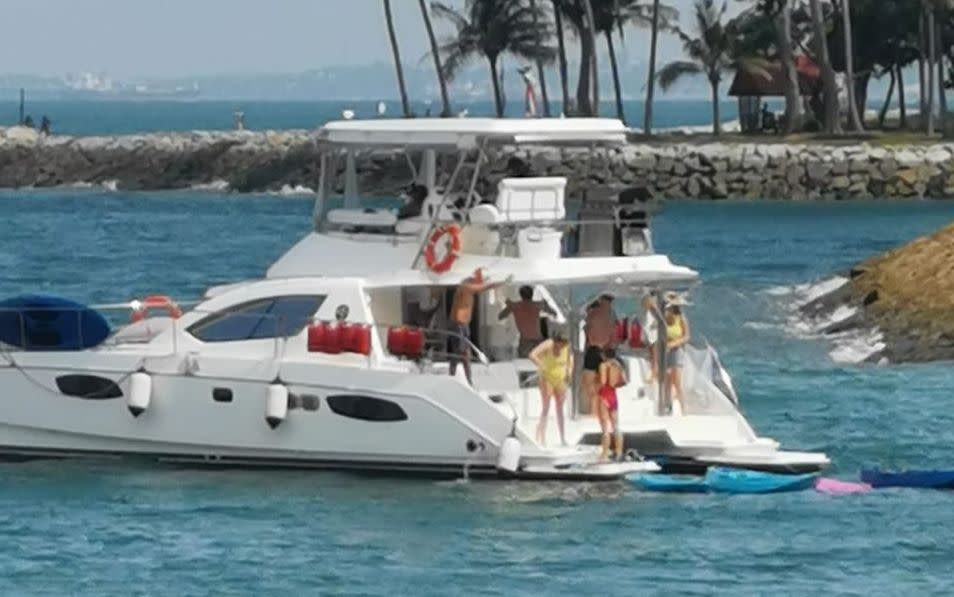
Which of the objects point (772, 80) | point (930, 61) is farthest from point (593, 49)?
point (930, 61)

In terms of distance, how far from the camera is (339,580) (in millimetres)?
23406

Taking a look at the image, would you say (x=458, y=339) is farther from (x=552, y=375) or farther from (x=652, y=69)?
(x=652, y=69)

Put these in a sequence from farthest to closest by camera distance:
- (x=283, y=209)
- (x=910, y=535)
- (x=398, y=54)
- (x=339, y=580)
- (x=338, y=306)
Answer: (x=398, y=54)
(x=283, y=209)
(x=338, y=306)
(x=910, y=535)
(x=339, y=580)

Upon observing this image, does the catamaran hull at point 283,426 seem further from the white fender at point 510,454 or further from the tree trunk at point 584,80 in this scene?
the tree trunk at point 584,80

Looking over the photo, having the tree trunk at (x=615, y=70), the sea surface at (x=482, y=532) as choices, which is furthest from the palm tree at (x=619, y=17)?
the sea surface at (x=482, y=532)

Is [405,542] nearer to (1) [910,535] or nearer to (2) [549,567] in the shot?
(2) [549,567]

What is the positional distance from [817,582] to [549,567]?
2.20m

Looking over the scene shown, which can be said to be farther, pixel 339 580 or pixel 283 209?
pixel 283 209

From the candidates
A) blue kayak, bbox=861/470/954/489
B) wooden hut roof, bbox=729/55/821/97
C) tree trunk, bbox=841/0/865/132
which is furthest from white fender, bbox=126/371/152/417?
wooden hut roof, bbox=729/55/821/97

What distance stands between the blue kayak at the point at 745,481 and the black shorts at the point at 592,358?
1463 millimetres

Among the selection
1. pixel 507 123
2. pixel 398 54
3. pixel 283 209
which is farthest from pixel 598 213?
pixel 398 54

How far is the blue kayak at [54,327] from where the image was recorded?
1106 inches

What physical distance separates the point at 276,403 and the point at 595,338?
3.08 meters

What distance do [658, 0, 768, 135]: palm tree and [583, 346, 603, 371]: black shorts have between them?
72662 mm
